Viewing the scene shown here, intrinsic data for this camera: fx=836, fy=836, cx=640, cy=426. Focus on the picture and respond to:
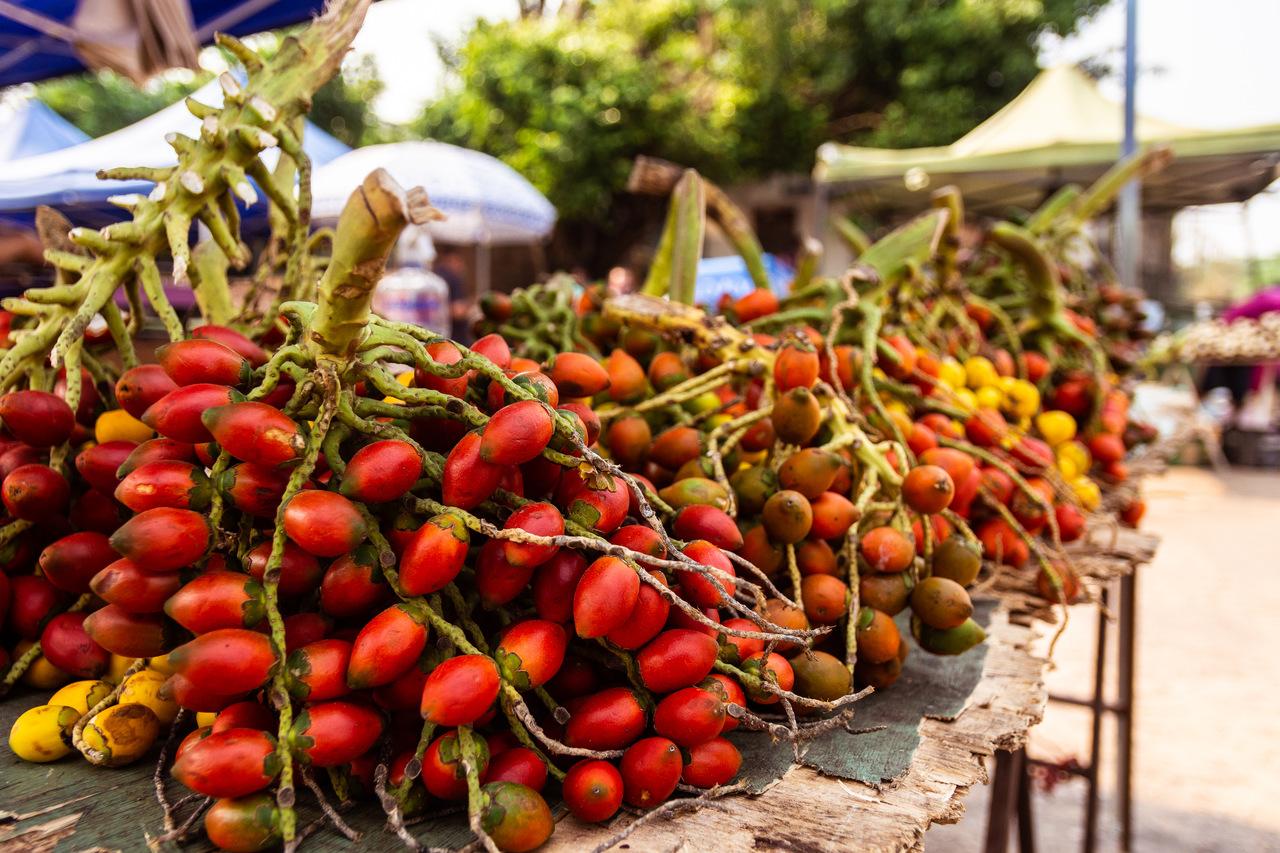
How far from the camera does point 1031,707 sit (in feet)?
3.69

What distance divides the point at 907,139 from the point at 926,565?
35.0 feet

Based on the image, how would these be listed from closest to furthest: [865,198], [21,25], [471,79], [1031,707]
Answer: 1. [1031,707]
2. [21,25]
3. [865,198]
4. [471,79]

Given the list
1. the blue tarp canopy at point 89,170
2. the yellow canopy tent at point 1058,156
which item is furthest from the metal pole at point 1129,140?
the blue tarp canopy at point 89,170

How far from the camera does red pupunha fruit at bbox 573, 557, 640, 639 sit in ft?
2.54

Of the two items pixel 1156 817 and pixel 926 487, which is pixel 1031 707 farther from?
pixel 1156 817

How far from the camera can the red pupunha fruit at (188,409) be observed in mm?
852

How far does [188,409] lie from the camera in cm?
85

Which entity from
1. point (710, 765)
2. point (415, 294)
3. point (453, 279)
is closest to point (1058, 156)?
point (415, 294)

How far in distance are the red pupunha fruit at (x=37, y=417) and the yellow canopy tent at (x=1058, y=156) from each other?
26.7ft

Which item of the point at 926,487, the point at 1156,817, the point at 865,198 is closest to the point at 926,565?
the point at 926,487

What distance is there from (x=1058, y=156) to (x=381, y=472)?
28.0ft

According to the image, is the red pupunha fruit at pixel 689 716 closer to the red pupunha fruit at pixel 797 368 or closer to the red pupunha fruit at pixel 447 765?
the red pupunha fruit at pixel 447 765

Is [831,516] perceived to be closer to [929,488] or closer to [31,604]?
[929,488]

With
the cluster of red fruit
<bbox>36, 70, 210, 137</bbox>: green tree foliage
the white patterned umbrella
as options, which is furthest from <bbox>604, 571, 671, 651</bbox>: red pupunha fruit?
<bbox>36, 70, 210, 137</bbox>: green tree foliage
